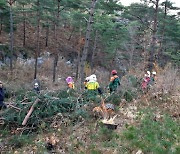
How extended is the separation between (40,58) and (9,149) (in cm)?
2495

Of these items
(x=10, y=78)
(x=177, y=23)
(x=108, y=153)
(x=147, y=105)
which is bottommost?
(x=10, y=78)

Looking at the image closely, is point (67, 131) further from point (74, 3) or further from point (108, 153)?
point (74, 3)

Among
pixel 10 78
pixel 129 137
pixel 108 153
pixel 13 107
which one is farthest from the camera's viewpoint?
pixel 10 78

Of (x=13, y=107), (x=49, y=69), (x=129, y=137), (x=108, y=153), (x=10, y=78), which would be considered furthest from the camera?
(x=49, y=69)

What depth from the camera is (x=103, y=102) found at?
9.32 m

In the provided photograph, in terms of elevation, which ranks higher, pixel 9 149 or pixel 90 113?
pixel 90 113

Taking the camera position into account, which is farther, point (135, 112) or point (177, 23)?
point (177, 23)

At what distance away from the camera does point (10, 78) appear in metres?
25.3

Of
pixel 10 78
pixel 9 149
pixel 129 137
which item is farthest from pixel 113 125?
pixel 10 78

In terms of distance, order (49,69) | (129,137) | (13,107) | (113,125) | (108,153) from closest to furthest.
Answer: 1. (108,153)
2. (129,137)
3. (113,125)
4. (13,107)
5. (49,69)

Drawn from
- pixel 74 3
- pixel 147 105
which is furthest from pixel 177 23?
pixel 147 105

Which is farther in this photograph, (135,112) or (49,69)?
(49,69)

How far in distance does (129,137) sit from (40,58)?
25760mm

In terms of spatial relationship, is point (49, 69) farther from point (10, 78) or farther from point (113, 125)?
point (113, 125)
